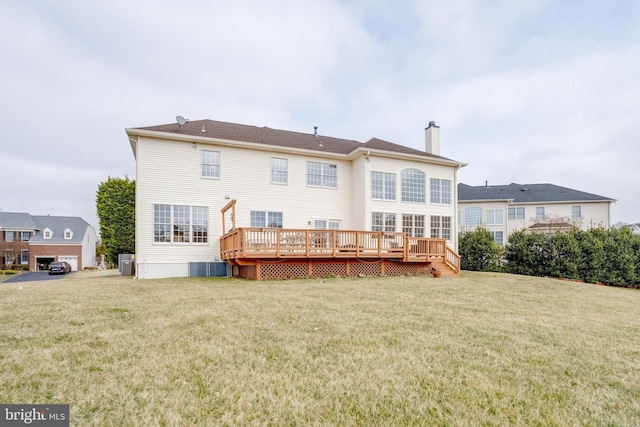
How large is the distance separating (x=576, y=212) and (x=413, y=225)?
22057 millimetres

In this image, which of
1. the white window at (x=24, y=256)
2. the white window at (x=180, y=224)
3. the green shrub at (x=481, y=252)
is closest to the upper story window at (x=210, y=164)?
the white window at (x=180, y=224)

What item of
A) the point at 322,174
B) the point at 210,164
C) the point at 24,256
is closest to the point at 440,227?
the point at 322,174

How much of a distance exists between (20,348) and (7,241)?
148 feet

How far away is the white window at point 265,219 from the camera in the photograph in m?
14.5

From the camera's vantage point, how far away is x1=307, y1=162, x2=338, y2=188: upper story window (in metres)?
15.7

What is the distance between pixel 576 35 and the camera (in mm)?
13789

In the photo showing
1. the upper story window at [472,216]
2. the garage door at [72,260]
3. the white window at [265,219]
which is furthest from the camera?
the garage door at [72,260]

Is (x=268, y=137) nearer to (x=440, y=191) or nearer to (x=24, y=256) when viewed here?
(x=440, y=191)

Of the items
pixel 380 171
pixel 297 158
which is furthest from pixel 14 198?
pixel 380 171

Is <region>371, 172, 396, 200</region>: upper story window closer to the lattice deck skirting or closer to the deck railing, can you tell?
the deck railing

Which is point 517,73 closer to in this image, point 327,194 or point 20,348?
point 327,194

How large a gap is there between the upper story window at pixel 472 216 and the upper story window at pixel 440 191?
37.2 ft

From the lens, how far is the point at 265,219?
14.7 m

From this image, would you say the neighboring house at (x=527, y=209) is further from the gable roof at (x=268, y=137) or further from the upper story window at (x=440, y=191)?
the gable roof at (x=268, y=137)
